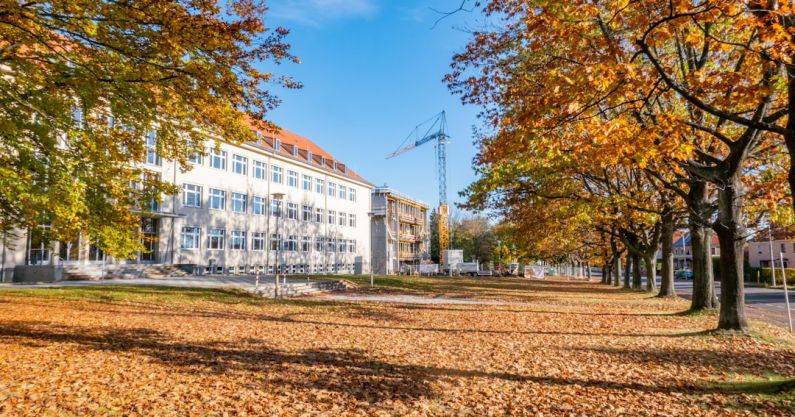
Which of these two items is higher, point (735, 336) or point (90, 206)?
point (90, 206)

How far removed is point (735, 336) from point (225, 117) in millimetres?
12072

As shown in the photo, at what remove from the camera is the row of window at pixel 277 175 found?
4100cm

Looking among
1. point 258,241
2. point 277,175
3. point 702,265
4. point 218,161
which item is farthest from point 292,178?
point 702,265

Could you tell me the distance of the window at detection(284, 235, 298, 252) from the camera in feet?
162

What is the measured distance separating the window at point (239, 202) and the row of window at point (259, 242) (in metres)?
1.91

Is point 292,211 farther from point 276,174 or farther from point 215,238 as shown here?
point 215,238

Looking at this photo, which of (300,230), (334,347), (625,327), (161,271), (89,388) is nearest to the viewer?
(89,388)

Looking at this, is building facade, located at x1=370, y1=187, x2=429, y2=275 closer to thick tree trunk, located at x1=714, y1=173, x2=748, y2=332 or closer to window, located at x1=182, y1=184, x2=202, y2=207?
window, located at x1=182, y1=184, x2=202, y2=207

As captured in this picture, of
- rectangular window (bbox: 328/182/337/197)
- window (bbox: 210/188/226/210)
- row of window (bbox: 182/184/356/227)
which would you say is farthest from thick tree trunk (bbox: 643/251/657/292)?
rectangular window (bbox: 328/182/337/197)

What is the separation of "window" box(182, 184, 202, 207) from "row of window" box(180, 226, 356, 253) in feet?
6.12

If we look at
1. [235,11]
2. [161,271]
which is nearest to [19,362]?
[235,11]

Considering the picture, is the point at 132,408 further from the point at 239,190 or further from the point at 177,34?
the point at 239,190

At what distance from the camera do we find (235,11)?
8.75 m

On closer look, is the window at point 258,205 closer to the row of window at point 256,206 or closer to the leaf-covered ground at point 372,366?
the row of window at point 256,206
